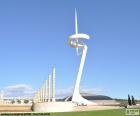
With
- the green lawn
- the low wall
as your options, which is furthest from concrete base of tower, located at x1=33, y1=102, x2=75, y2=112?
the low wall

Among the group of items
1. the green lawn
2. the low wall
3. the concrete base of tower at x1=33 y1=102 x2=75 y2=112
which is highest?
the low wall

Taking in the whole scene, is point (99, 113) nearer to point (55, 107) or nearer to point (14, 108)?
point (55, 107)

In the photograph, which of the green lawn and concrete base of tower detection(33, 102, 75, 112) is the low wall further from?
the green lawn

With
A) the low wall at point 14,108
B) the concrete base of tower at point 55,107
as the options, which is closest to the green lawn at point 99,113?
the concrete base of tower at point 55,107

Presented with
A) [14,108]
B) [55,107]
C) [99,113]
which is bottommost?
[99,113]

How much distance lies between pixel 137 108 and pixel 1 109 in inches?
790

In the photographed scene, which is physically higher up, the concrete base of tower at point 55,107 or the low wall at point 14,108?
the low wall at point 14,108

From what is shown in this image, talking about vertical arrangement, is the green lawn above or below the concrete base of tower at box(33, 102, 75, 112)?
below

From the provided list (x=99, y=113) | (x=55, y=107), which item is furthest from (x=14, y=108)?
(x=99, y=113)

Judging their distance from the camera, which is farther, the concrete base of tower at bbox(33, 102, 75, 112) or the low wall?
the low wall

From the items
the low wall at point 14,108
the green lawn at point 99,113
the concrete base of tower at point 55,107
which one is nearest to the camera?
the green lawn at point 99,113

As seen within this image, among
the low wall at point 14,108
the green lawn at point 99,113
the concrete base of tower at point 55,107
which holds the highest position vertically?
the low wall at point 14,108

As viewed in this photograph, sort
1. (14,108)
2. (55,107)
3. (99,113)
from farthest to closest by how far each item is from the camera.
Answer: (14,108)
(55,107)
(99,113)

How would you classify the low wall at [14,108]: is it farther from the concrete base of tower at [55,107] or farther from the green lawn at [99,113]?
the green lawn at [99,113]
